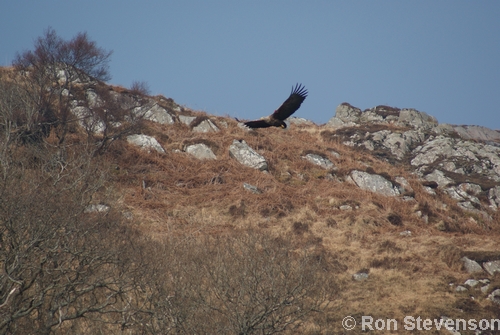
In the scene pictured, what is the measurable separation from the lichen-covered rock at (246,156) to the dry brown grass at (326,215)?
0.43m

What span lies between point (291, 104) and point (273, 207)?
12.3 m

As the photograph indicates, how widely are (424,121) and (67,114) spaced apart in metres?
27.5

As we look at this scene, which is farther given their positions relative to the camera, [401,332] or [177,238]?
[177,238]

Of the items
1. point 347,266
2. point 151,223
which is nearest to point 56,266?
point 151,223

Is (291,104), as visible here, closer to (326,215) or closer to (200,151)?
(326,215)

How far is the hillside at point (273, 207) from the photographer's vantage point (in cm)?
1493

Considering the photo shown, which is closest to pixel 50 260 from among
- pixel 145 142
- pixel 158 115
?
pixel 145 142

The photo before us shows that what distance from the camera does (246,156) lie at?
97.6 feet

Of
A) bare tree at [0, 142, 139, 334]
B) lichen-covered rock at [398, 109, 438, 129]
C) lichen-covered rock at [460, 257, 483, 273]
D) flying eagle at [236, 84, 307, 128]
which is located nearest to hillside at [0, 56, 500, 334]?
lichen-covered rock at [460, 257, 483, 273]

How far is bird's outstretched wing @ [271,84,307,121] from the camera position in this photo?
1282 centimetres

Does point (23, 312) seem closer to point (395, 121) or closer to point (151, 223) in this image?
point (151, 223)

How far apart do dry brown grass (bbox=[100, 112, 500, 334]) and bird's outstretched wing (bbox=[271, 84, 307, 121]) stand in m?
6.50

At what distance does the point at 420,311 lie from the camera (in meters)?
17.2

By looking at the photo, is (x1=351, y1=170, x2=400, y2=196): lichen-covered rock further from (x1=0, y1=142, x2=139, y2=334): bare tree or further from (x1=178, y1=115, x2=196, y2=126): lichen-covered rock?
(x1=0, y1=142, x2=139, y2=334): bare tree
